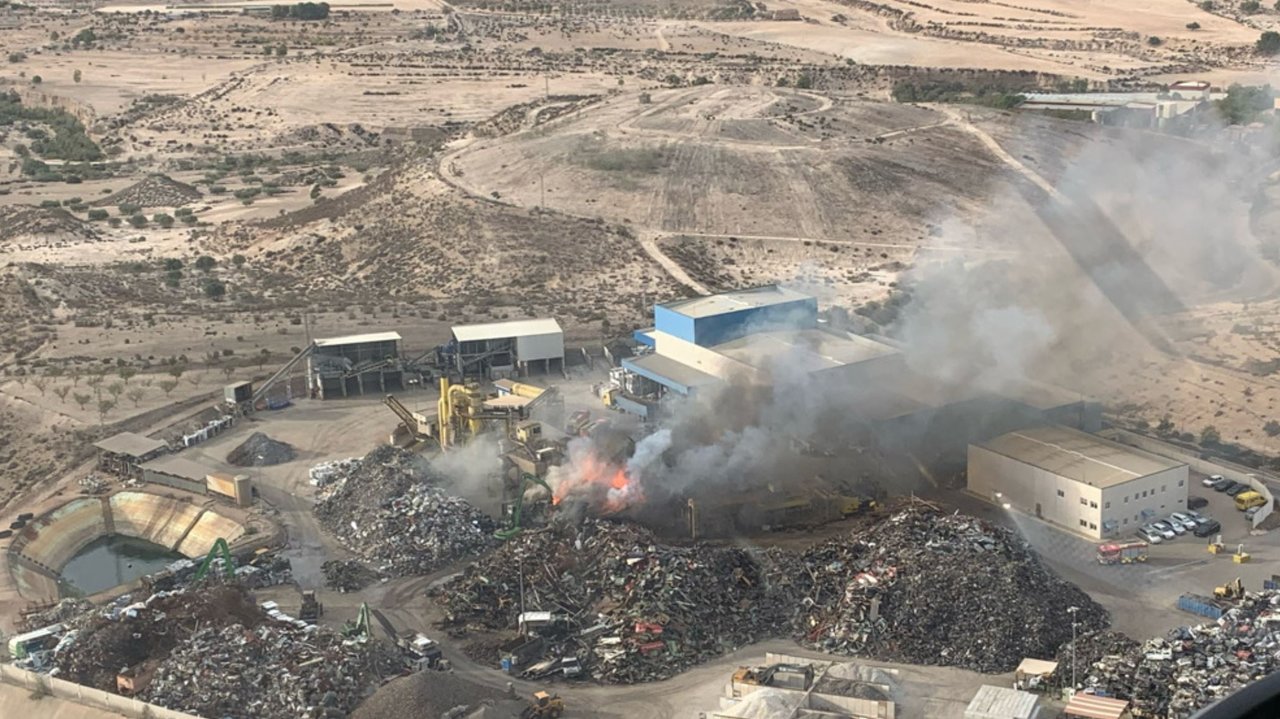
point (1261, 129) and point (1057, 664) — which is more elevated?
point (1261, 129)

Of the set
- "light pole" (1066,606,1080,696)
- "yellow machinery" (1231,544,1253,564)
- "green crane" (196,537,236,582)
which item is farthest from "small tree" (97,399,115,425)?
"yellow machinery" (1231,544,1253,564)

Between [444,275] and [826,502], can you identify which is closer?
[826,502]

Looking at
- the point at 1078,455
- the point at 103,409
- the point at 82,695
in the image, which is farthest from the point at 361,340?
the point at 1078,455

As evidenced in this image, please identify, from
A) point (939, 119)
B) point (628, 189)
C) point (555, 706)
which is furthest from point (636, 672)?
point (939, 119)

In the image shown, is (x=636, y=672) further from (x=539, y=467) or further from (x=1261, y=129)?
(x=1261, y=129)

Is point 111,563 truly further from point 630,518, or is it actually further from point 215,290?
point 215,290

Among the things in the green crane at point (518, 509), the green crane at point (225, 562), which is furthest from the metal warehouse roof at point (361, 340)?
the green crane at point (225, 562)

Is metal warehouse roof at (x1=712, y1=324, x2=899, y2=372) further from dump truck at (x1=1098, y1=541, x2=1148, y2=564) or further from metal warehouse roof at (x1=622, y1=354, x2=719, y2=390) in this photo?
dump truck at (x1=1098, y1=541, x2=1148, y2=564)
